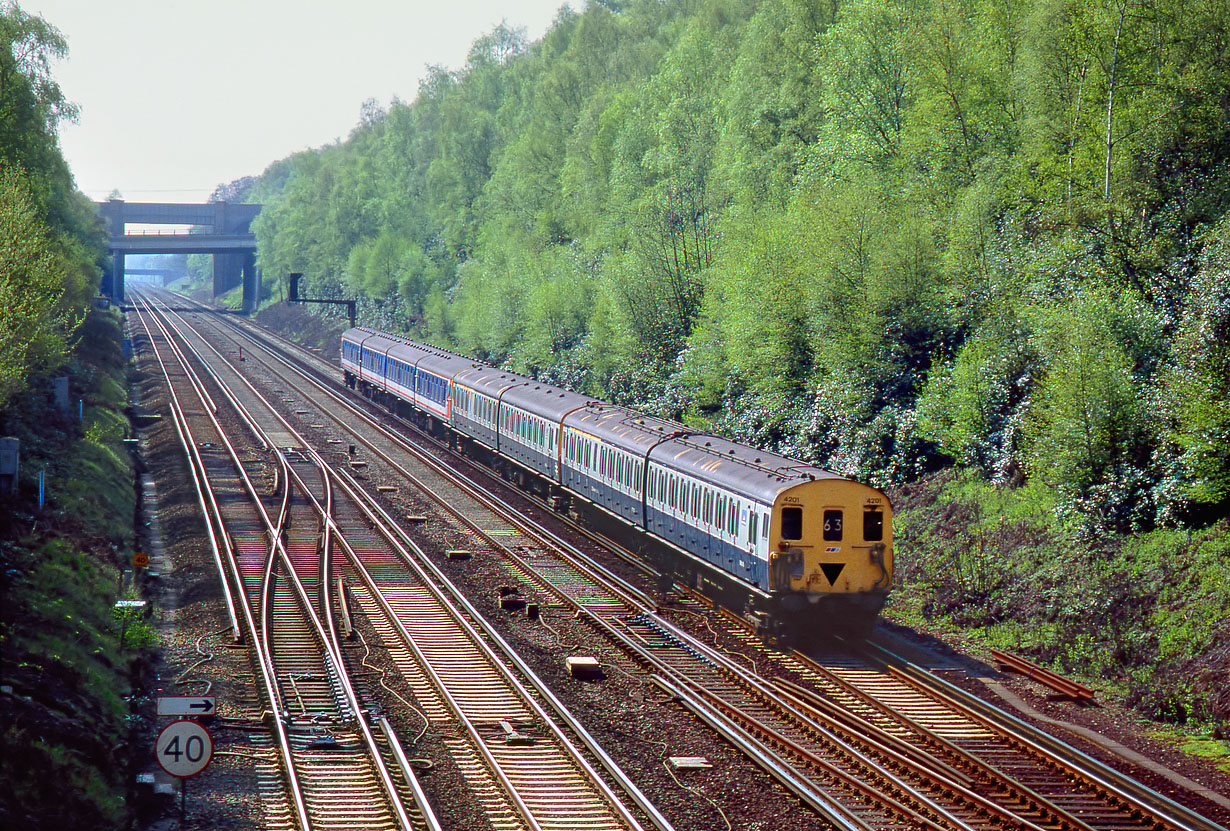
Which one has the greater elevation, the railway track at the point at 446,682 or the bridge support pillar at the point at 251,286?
the bridge support pillar at the point at 251,286

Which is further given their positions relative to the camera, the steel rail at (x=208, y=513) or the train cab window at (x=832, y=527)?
the steel rail at (x=208, y=513)

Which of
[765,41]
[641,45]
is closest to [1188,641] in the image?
[765,41]

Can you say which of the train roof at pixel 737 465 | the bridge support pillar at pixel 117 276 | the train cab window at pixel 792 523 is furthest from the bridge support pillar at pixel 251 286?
the train cab window at pixel 792 523

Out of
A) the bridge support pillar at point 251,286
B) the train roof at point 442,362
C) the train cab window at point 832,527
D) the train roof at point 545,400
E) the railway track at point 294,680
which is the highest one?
the bridge support pillar at point 251,286

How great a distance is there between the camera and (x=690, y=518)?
83.1 ft

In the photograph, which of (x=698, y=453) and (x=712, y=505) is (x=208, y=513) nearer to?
(x=698, y=453)

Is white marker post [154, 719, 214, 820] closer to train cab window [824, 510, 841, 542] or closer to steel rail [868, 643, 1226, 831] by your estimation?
steel rail [868, 643, 1226, 831]

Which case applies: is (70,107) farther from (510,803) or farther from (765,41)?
(510,803)

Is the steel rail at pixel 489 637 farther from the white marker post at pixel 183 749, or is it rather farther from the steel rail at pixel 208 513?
the white marker post at pixel 183 749

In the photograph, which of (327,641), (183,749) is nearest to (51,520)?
(327,641)

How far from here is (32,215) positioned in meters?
35.6

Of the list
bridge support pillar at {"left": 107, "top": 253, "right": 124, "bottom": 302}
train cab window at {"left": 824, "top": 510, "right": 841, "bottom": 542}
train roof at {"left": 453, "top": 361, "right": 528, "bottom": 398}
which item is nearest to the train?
train cab window at {"left": 824, "top": 510, "right": 841, "bottom": 542}

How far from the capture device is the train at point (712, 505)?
849 inches

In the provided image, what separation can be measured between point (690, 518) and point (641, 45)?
202ft
